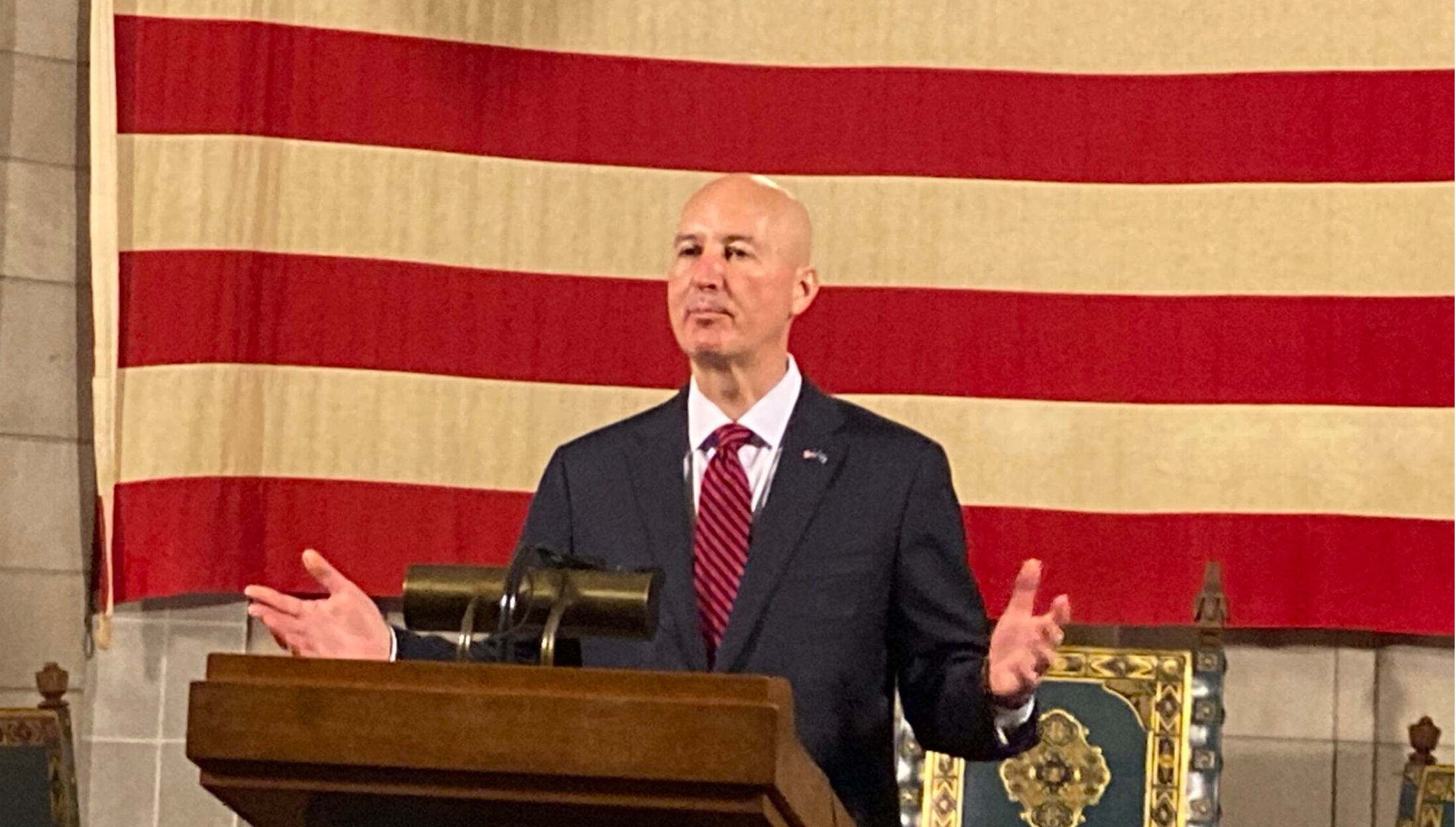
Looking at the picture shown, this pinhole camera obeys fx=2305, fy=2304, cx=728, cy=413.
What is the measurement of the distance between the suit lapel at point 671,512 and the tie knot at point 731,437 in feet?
0.15

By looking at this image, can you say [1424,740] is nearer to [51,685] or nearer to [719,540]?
[719,540]

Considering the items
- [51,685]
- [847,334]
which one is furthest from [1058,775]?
[51,685]

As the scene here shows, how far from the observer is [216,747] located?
80.6 inches

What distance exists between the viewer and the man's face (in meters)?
3.00

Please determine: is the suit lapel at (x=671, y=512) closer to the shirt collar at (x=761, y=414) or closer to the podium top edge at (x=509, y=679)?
the shirt collar at (x=761, y=414)

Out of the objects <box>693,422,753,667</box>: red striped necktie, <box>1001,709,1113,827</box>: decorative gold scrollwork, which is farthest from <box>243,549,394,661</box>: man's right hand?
<box>1001,709,1113,827</box>: decorative gold scrollwork

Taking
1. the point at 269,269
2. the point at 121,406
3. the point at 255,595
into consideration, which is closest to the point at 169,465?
the point at 121,406

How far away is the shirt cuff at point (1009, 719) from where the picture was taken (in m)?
2.63

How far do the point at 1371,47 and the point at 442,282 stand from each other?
1994 mm

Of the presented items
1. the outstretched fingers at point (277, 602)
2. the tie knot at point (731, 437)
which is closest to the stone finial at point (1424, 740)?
the tie knot at point (731, 437)

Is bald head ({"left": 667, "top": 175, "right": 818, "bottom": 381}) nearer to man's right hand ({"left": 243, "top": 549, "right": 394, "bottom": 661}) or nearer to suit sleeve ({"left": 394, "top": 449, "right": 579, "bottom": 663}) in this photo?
suit sleeve ({"left": 394, "top": 449, "right": 579, "bottom": 663})

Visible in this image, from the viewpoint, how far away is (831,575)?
9.31 ft

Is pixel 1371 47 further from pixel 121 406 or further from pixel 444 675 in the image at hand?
pixel 444 675

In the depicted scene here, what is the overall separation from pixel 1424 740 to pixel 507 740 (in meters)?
2.88
